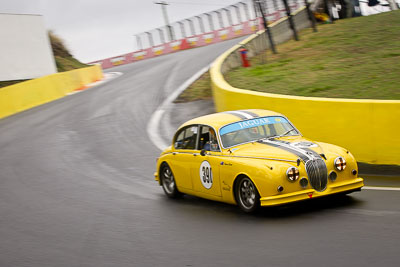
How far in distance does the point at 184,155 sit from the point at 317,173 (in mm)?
2639

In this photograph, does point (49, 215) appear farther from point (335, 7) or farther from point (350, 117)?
point (335, 7)

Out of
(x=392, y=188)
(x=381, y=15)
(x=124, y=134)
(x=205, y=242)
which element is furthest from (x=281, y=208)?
(x=381, y=15)

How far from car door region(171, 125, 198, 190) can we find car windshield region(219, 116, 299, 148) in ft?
2.36

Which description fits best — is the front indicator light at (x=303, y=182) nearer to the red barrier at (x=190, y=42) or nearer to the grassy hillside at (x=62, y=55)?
the grassy hillside at (x=62, y=55)

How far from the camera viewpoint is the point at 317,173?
7535 mm

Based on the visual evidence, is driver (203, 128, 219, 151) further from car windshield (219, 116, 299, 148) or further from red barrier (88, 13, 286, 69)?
red barrier (88, 13, 286, 69)

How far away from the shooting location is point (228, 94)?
48.5 feet

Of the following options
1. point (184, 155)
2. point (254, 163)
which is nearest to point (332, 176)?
point (254, 163)

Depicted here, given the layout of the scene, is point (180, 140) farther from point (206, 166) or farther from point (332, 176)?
point (332, 176)

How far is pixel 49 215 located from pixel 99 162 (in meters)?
4.41

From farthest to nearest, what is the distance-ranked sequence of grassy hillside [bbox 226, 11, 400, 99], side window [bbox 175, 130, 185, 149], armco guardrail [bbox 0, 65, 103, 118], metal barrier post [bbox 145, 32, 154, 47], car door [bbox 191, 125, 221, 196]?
metal barrier post [bbox 145, 32, 154, 47], armco guardrail [bbox 0, 65, 103, 118], grassy hillside [bbox 226, 11, 400, 99], side window [bbox 175, 130, 185, 149], car door [bbox 191, 125, 221, 196]

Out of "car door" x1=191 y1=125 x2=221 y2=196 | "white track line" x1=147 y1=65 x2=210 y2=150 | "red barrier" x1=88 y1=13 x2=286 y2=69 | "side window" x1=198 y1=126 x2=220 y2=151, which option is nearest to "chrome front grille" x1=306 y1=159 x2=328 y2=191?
"car door" x1=191 y1=125 x2=221 y2=196

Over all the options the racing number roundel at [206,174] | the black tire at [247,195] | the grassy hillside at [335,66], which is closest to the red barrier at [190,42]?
the grassy hillside at [335,66]

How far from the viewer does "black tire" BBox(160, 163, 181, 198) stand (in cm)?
994
